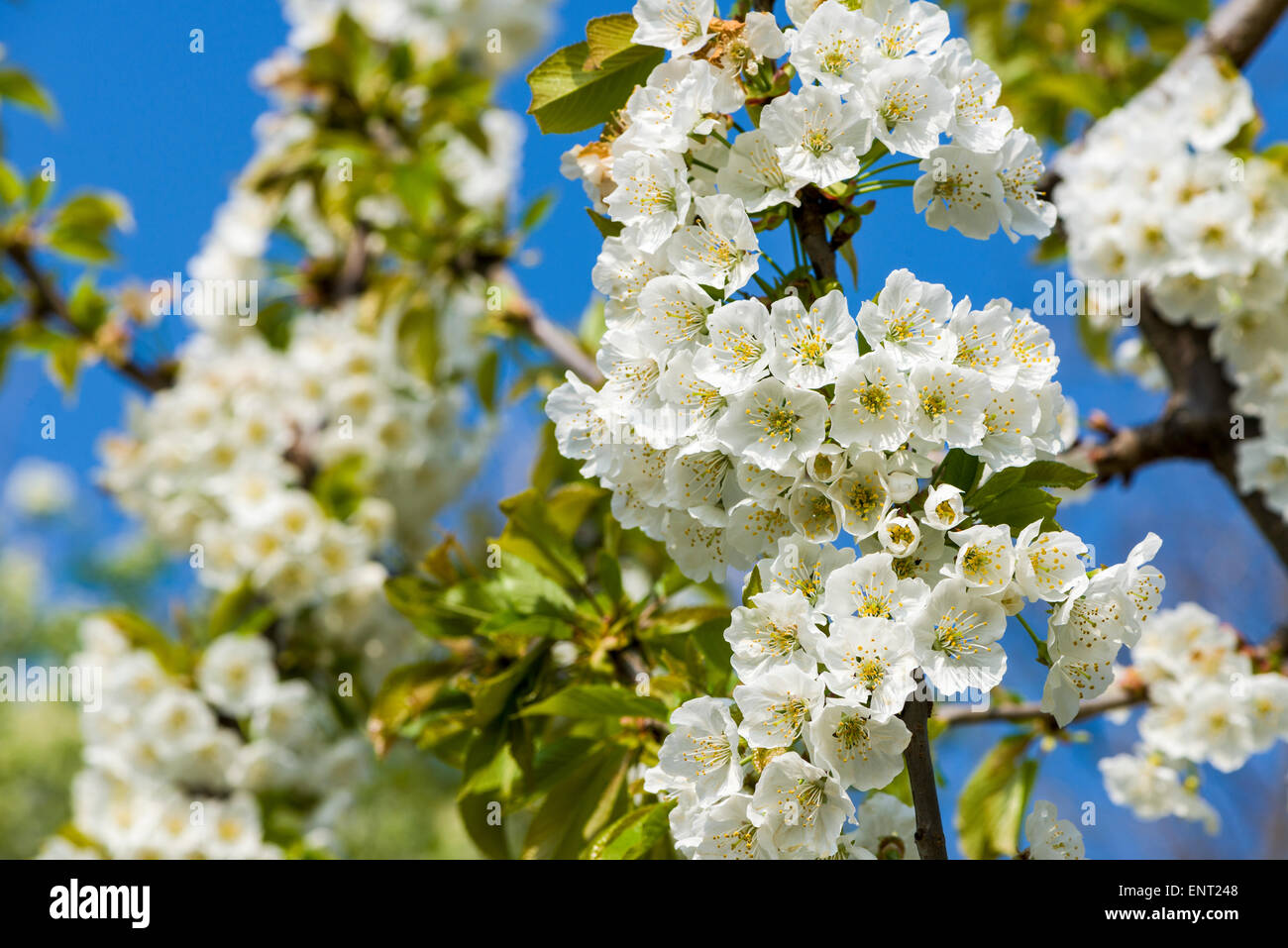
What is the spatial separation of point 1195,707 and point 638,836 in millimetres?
1524

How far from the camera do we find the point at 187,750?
277 centimetres

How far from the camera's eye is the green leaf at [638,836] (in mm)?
1178

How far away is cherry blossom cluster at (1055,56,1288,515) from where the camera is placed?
2184 mm

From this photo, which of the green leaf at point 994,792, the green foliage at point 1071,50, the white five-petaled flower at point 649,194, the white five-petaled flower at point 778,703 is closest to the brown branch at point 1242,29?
the green foliage at point 1071,50

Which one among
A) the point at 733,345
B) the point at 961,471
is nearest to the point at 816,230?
the point at 733,345

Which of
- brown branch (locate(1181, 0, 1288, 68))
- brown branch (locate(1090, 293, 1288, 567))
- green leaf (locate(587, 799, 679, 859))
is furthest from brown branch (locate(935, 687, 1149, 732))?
brown branch (locate(1181, 0, 1288, 68))

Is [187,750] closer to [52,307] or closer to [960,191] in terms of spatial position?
[52,307]

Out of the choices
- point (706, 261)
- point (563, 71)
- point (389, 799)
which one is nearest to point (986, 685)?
point (706, 261)

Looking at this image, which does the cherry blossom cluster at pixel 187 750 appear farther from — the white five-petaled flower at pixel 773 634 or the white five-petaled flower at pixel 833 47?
the white five-petaled flower at pixel 833 47

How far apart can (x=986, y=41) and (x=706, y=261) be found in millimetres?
3067

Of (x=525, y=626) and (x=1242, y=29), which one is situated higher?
(x=1242, y=29)

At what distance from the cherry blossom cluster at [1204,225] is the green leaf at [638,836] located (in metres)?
1.64

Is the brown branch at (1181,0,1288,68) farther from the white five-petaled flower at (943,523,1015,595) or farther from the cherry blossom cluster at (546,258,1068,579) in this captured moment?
the white five-petaled flower at (943,523,1015,595)

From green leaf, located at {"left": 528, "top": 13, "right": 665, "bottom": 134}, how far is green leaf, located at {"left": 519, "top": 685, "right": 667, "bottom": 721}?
27.3 inches
